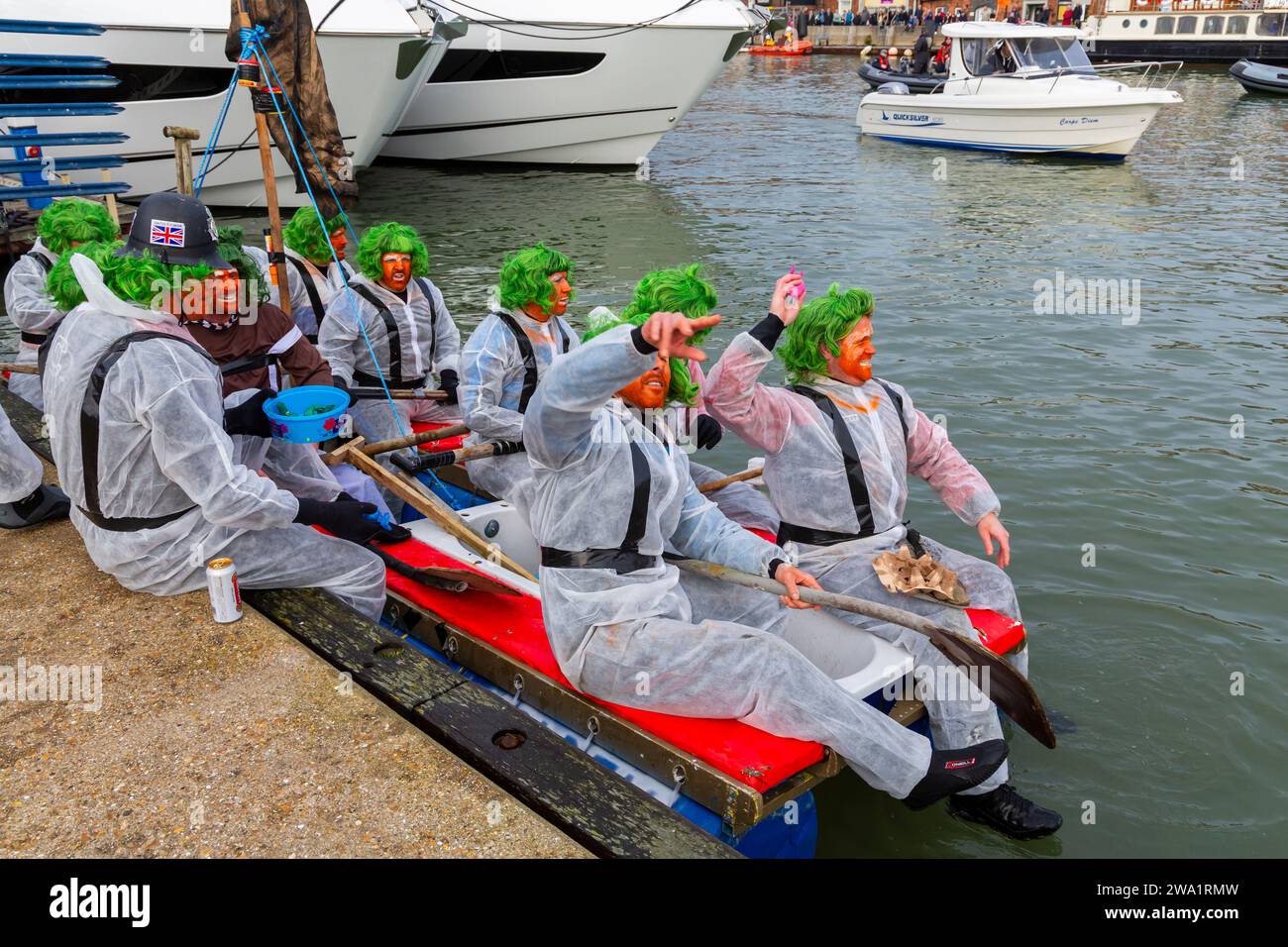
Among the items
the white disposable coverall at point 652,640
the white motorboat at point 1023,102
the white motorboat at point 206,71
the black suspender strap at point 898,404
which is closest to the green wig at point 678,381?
the white disposable coverall at point 652,640

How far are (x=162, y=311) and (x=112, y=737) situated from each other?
156 centimetres

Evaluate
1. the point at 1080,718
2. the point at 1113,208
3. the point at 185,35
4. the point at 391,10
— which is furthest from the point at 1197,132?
the point at 1080,718

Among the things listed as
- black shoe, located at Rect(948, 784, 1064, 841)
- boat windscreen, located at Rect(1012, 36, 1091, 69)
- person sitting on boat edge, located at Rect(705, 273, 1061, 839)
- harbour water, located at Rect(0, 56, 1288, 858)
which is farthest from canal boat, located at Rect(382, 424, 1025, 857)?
boat windscreen, located at Rect(1012, 36, 1091, 69)

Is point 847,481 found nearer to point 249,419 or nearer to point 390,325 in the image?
point 249,419

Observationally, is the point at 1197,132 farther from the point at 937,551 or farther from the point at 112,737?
the point at 112,737

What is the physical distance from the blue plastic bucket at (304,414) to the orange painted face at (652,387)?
59.1 inches

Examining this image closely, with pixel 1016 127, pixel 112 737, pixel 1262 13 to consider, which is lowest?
pixel 112 737

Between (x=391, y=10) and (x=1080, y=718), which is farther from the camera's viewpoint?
(x=391, y=10)

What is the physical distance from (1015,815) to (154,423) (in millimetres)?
3710

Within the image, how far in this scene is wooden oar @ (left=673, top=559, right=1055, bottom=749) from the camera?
3.73m

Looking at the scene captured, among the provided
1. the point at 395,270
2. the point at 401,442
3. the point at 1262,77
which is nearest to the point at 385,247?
the point at 395,270

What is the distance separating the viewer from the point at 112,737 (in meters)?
3.49

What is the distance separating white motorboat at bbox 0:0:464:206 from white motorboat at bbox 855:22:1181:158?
38.6 ft

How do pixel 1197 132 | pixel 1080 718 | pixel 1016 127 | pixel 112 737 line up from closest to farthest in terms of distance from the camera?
pixel 112 737 → pixel 1080 718 → pixel 1016 127 → pixel 1197 132
